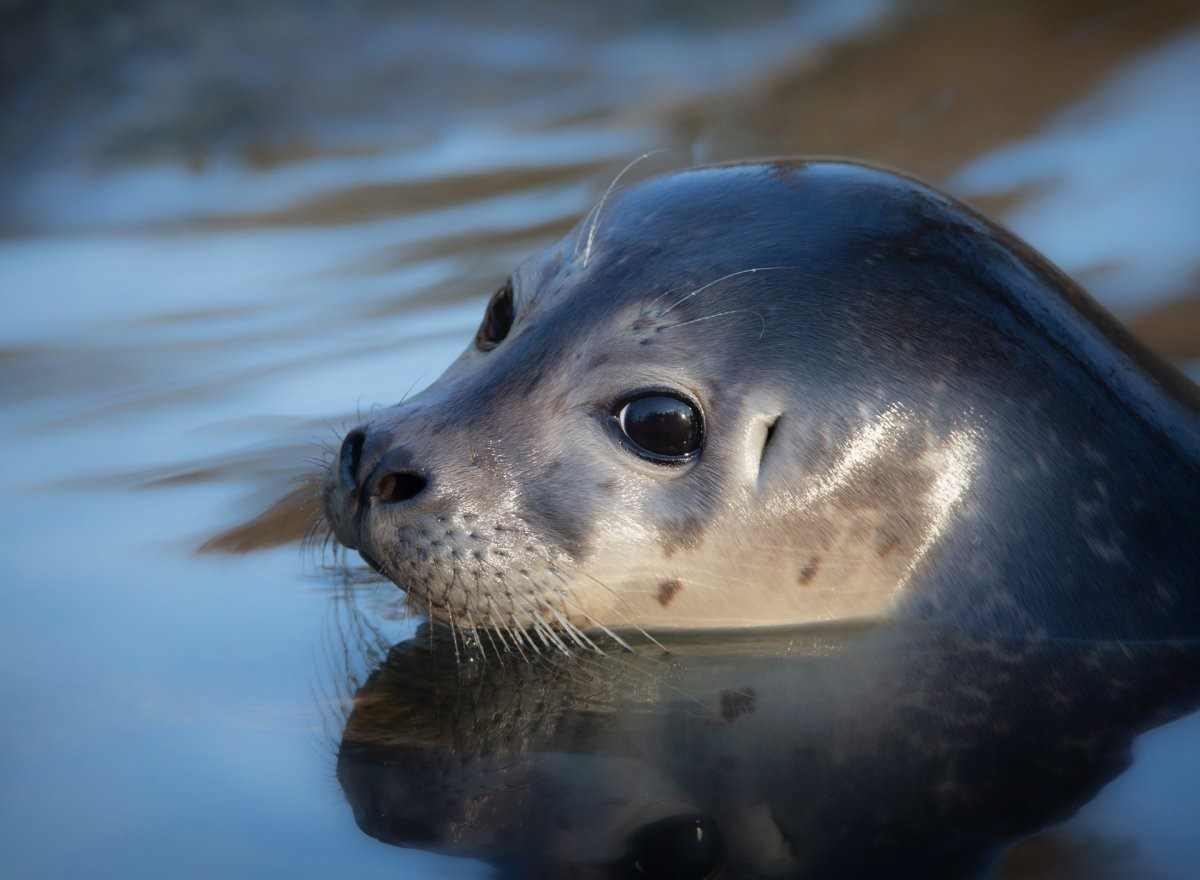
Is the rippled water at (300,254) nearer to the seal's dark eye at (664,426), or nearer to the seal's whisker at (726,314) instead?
the seal's dark eye at (664,426)

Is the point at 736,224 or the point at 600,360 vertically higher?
the point at 736,224

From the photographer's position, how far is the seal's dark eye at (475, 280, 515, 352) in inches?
145

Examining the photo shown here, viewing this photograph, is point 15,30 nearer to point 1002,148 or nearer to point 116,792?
point 1002,148

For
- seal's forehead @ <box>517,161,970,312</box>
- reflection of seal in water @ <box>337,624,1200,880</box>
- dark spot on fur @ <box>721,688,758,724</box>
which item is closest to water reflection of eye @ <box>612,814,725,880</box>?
reflection of seal in water @ <box>337,624,1200,880</box>

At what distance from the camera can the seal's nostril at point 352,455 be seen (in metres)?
3.25

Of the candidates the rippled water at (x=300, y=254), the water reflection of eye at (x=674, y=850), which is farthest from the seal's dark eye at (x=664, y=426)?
the water reflection of eye at (x=674, y=850)

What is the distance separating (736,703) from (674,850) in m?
0.59

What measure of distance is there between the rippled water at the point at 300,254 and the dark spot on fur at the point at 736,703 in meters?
0.62

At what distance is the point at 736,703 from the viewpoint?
3.04 m

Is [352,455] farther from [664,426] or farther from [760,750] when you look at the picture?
[760,750]

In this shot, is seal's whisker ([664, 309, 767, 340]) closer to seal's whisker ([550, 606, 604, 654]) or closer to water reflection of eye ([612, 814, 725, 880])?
seal's whisker ([550, 606, 604, 654])

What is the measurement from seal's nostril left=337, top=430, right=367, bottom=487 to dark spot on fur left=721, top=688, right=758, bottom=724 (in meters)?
0.76

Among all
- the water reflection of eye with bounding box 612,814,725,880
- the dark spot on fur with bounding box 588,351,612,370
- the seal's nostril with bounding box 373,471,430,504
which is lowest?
the water reflection of eye with bounding box 612,814,725,880

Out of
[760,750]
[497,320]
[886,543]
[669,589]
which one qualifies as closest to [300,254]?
[497,320]
